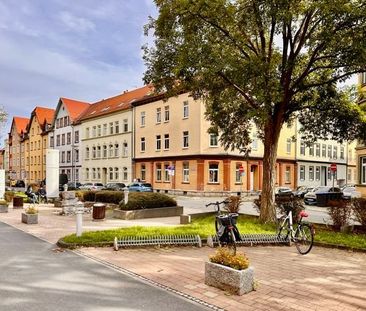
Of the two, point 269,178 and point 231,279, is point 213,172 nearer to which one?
point 269,178

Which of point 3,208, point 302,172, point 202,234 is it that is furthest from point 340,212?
point 302,172

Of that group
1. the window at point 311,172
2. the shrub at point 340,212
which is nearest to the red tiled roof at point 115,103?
the window at point 311,172

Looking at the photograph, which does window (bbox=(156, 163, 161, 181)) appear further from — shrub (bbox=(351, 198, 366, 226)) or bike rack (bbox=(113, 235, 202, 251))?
bike rack (bbox=(113, 235, 202, 251))

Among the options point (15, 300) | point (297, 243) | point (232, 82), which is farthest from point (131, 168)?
point (15, 300)

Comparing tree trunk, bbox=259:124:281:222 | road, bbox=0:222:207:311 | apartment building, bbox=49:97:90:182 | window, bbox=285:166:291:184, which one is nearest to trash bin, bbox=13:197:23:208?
tree trunk, bbox=259:124:281:222

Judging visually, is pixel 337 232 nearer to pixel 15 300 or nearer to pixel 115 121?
pixel 15 300

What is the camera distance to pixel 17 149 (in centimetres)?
9194

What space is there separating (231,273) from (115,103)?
5439cm

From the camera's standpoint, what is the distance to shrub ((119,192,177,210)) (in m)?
19.4

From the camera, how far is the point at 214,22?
556 inches

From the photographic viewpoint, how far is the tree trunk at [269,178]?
1585 centimetres

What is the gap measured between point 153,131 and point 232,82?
113 ft

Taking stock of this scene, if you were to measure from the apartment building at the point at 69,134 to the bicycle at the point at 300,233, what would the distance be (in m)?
54.3

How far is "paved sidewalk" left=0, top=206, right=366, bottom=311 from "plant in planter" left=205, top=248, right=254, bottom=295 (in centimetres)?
13
